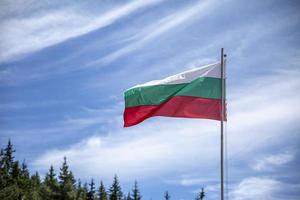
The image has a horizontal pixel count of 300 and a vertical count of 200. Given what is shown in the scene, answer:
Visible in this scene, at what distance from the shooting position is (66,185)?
302 feet

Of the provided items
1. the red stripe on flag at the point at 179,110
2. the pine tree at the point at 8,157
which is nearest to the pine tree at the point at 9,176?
the pine tree at the point at 8,157

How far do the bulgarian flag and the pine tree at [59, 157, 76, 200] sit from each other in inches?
2792

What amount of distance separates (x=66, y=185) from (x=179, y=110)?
7225cm

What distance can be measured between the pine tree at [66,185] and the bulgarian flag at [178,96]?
70.9 metres

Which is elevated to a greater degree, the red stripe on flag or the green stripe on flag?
the green stripe on flag

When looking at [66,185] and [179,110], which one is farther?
[66,185]

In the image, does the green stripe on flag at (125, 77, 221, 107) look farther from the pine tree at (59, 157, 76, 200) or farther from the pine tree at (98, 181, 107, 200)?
the pine tree at (98, 181, 107, 200)

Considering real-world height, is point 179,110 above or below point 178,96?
below

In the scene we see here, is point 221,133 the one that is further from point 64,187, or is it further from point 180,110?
point 64,187

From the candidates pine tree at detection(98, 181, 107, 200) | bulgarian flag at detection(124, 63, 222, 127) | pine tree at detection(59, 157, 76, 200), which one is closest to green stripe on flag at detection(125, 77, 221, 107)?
bulgarian flag at detection(124, 63, 222, 127)

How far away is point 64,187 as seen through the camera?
92125 mm

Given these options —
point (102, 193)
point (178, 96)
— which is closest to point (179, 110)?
point (178, 96)

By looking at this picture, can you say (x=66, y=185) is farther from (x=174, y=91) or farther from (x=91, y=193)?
(x=174, y=91)

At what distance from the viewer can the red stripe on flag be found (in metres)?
22.8
